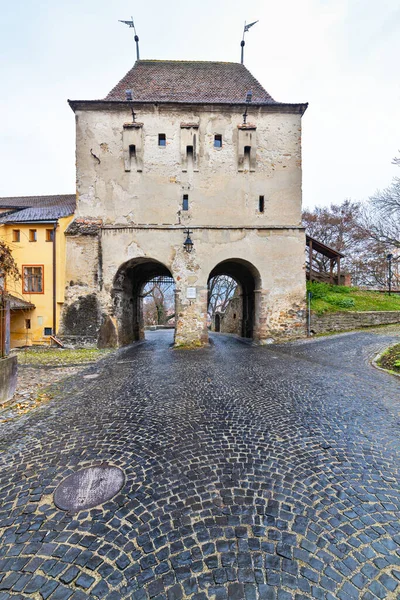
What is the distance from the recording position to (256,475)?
2.76 meters

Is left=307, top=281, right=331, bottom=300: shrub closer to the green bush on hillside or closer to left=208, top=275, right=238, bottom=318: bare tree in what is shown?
the green bush on hillside

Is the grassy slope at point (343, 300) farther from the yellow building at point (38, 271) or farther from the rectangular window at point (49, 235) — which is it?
the rectangular window at point (49, 235)

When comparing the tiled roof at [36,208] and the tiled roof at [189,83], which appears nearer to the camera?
the tiled roof at [36,208]

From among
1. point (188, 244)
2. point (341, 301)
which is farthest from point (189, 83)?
point (341, 301)

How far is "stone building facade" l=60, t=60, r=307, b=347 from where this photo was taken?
496 inches

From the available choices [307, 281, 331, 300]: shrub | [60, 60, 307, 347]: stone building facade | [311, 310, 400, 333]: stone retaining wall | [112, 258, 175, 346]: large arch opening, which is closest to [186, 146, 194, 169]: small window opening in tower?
[60, 60, 307, 347]: stone building facade

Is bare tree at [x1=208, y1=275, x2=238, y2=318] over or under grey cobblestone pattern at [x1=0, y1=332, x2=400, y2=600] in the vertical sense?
over

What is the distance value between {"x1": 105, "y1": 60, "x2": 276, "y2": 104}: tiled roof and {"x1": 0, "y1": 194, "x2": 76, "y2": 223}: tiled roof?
21.5 ft

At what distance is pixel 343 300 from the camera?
542 inches

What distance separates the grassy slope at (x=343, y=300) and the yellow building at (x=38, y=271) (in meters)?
13.8

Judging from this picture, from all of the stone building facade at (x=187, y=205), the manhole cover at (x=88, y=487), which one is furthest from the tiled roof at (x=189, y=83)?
the manhole cover at (x=88, y=487)

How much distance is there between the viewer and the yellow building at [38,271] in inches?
524

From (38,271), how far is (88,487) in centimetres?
1374

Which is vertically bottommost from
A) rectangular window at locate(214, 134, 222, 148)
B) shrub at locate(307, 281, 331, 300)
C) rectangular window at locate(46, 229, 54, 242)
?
shrub at locate(307, 281, 331, 300)
